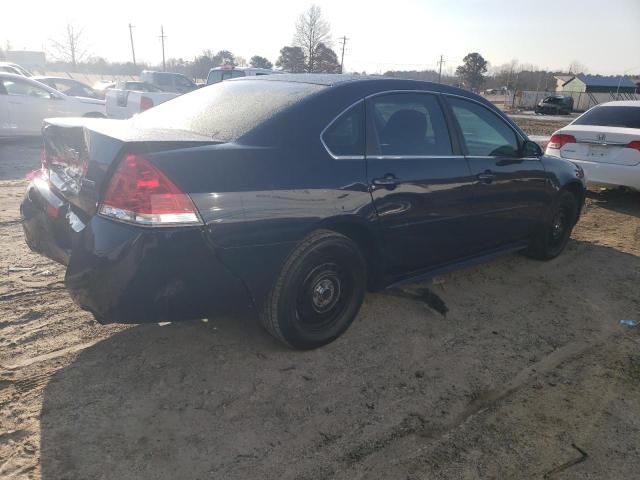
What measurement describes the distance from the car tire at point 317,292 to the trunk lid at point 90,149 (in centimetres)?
88

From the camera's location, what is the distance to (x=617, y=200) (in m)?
8.13

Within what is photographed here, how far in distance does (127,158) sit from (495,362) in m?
2.50

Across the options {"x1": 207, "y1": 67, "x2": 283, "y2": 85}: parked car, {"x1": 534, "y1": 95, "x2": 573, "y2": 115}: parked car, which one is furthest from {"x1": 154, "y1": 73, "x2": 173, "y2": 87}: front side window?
{"x1": 534, "y1": 95, "x2": 573, "y2": 115}: parked car

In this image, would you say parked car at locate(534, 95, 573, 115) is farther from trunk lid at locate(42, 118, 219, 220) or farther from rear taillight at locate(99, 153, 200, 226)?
rear taillight at locate(99, 153, 200, 226)

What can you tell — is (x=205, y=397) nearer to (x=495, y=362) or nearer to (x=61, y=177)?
(x=61, y=177)

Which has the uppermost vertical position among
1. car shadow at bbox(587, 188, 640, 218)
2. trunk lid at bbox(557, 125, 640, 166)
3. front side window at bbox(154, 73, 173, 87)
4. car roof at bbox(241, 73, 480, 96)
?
front side window at bbox(154, 73, 173, 87)

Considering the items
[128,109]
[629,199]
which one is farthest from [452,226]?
[128,109]

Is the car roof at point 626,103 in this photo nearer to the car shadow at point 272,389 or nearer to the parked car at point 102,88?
the car shadow at point 272,389

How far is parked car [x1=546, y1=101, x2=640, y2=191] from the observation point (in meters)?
6.72

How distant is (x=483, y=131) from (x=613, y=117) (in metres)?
4.73

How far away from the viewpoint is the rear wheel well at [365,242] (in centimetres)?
304

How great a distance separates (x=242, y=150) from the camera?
261 cm

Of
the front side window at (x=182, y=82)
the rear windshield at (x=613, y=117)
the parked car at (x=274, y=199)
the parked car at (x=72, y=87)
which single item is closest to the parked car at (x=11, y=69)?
the parked car at (x=72, y=87)

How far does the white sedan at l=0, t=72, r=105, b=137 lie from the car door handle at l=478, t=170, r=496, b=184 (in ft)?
34.4
